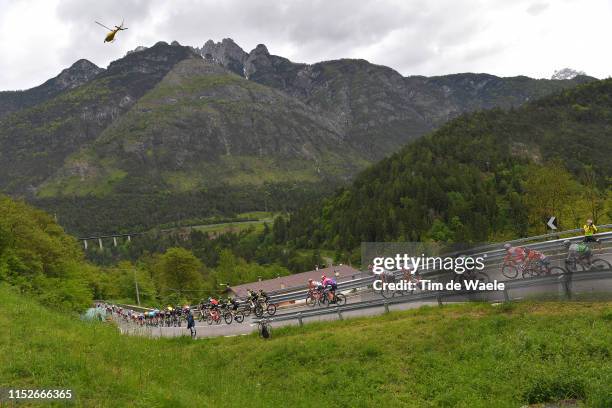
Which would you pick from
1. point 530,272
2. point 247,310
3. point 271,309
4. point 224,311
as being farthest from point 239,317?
point 530,272

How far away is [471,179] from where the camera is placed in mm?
107188

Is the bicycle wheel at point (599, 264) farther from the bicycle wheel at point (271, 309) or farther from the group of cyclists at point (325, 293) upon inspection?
the bicycle wheel at point (271, 309)

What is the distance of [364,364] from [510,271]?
8173 mm

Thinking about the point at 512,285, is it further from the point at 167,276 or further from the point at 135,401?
the point at 167,276

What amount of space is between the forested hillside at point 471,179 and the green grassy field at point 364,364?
46559 mm

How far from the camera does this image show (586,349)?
13.6 metres

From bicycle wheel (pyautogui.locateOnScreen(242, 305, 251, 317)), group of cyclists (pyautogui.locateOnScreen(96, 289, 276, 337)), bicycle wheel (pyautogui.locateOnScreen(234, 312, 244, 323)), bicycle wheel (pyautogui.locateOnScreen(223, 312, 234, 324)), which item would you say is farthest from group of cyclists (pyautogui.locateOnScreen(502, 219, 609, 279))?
bicycle wheel (pyautogui.locateOnScreen(223, 312, 234, 324))

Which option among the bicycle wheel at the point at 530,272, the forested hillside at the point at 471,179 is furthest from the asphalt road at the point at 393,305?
the forested hillside at the point at 471,179

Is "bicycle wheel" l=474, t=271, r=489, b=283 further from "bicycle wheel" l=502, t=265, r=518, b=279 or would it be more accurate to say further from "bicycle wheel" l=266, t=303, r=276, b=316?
"bicycle wheel" l=266, t=303, r=276, b=316

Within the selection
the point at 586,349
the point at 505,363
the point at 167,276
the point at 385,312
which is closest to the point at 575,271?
the point at 586,349

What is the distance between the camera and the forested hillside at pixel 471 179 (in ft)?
307

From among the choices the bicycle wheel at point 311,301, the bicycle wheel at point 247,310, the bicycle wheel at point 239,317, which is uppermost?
the bicycle wheel at point 311,301

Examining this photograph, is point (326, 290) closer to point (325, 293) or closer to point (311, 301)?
point (325, 293)

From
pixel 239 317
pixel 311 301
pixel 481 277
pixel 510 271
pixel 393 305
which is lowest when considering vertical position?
pixel 239 317
